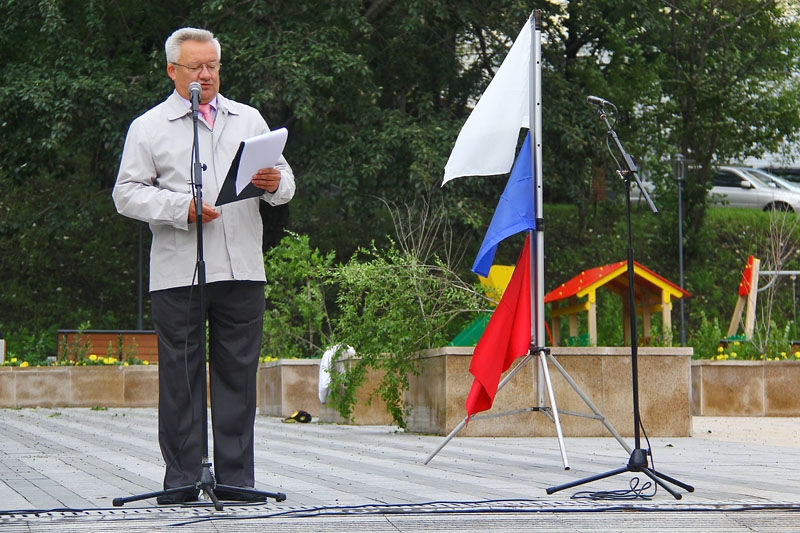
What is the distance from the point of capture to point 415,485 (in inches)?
249

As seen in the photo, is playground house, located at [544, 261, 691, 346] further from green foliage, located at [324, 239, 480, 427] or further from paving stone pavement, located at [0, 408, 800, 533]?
paving stone pavement, located at [0, 408, 800, 533]

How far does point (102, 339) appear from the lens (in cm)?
2023

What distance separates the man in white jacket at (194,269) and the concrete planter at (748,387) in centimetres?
1216

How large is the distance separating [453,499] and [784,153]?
89.3 feet

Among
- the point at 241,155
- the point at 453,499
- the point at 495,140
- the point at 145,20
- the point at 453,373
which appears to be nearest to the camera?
the point at 241,155

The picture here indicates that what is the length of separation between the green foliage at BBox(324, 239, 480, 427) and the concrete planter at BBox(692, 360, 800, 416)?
21.1 ft

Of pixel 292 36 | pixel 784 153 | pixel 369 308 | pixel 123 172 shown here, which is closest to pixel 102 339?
pixel 292 36

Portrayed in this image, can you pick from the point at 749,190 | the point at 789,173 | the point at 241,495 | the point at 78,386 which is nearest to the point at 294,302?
the point at 78,386

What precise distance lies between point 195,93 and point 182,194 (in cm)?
44

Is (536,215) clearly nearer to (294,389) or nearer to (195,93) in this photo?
(195,93)

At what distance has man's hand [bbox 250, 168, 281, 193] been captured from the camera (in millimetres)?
5387

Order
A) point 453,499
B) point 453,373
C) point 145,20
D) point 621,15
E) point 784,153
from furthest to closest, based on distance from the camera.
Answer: point 784,153 → point 621,15 → point 145,20 → point 453,373 → point 453,499

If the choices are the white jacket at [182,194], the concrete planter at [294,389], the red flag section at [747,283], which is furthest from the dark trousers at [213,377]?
the red flag section at [747,283]

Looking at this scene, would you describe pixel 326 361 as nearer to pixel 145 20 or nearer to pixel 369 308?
pixel 369 308
